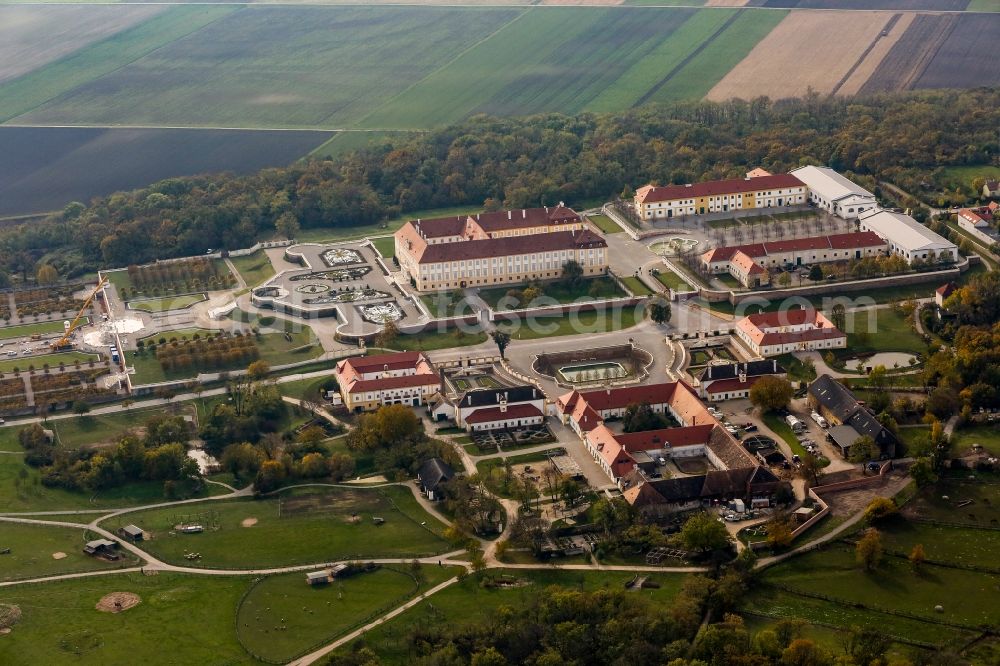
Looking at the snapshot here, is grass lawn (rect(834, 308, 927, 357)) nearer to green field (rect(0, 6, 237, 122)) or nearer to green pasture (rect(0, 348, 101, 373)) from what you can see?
green pasture (rect(0, 348, 101, 373))

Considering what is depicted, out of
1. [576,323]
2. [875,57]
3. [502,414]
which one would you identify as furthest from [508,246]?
[875,57]

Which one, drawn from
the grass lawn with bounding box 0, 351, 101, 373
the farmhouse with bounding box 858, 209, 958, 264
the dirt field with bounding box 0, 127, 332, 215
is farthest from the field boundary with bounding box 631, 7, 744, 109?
the grass lawn with bounding box 0, 351, 101, 373

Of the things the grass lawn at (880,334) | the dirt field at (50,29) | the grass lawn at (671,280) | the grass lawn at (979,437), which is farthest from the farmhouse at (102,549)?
the dirt field at (50,29)

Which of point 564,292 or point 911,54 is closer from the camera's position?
point 564,292

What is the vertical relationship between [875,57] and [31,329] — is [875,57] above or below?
above

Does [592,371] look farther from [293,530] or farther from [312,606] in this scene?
[312,606]

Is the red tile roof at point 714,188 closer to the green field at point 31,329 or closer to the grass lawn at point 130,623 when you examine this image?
the green field at point 31,329
